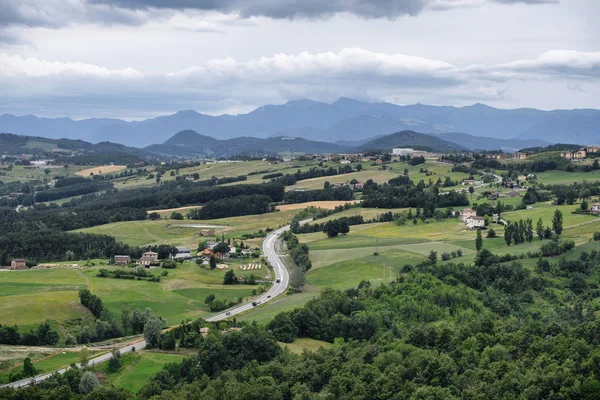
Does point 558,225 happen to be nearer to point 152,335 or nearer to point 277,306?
point 277,306

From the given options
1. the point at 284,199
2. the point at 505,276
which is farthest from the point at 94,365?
the point at 284,199

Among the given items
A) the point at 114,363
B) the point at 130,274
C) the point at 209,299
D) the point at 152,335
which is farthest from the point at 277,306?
the point at 130,274

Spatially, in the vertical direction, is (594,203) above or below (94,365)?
above

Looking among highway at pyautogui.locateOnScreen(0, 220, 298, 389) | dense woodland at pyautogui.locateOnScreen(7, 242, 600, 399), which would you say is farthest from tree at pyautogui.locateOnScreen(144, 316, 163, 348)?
dense woodland at pyautogui.locateOnScreen(7, 242, 600, 399)

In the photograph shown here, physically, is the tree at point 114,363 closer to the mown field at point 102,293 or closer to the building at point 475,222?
the mown field at point 102,293

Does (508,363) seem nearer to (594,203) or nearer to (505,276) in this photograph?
(505,276)

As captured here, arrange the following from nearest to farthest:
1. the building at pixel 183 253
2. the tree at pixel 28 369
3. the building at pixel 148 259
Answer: the tree at pixel 28 369 → the building at pixel 148 259 → the building at pixel 183 253

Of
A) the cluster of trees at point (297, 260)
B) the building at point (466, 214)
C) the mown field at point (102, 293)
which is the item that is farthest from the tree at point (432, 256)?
the building at point (466, 214)
